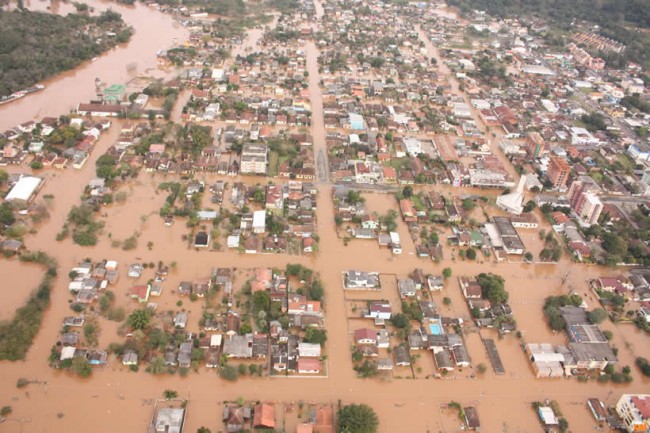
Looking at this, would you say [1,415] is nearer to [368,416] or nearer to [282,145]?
[368,416]

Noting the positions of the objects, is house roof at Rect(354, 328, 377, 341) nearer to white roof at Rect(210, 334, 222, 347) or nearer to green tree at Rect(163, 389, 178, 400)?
white roof at Rect(210, 334, 222, 347)

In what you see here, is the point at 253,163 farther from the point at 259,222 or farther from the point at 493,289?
the point at 493,289

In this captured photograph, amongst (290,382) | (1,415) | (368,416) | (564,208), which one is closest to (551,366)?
(368,416)

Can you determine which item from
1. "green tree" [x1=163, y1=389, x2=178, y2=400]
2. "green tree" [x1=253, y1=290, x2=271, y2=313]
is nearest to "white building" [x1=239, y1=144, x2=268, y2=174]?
"green tree" [x1=253, y1=290, x2=271, y2=313]

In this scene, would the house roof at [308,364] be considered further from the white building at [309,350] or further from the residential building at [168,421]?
the residential building at [168,421]

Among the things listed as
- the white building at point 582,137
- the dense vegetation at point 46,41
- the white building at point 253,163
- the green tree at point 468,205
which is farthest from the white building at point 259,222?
the white building at point 582,137

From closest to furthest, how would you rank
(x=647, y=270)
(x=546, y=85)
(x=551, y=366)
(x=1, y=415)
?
(x=1, y=415), (x=551, y=366), (x=647, y=270), (x=546, y=85)

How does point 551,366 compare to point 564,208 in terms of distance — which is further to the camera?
point 564,208
